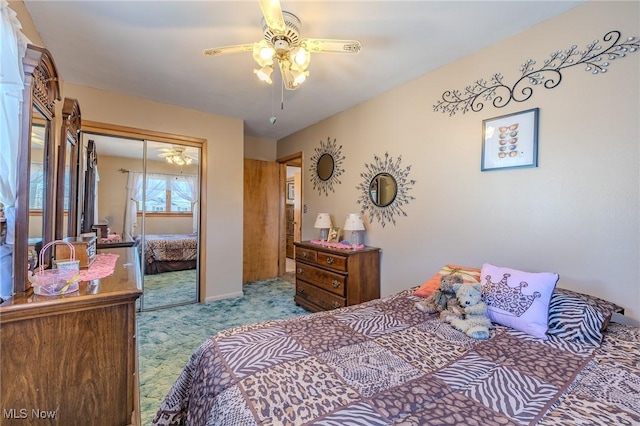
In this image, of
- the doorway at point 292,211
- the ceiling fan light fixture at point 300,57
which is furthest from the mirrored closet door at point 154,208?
the doorway at point 292,211

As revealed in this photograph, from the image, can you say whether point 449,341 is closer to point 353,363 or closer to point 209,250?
point 353,363

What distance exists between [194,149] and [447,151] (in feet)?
10.1

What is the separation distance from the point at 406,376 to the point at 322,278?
2041 millimetres

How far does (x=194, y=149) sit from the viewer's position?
355 centimetres

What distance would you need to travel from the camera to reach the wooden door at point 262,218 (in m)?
4.61

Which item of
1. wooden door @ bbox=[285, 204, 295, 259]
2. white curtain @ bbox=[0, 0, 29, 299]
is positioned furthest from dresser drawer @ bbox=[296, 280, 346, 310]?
wooden door @ bbox=[285, 204, 295, 259]

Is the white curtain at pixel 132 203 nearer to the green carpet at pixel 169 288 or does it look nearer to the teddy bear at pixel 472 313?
the green carpet at pixel 169 288

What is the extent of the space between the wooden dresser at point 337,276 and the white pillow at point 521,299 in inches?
51.4

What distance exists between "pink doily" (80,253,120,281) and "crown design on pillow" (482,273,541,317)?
2218mm

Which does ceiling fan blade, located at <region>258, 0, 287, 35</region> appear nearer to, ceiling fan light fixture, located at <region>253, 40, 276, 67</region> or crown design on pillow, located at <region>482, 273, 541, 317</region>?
ceiling fan light fixture, located at <region>253, 40, 276, 67</region>

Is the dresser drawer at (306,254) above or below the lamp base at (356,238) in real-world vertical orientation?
below

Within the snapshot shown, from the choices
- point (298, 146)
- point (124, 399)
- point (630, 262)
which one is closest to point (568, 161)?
point (630, 262)

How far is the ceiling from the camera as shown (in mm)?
1700

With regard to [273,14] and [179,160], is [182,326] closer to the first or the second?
[179,160]
